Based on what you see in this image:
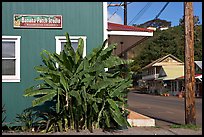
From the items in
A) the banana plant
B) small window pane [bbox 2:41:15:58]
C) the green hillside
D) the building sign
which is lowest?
the banana plant

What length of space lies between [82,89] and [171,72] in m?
52.6

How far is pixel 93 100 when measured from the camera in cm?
999

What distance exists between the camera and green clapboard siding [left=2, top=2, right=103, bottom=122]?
37.6 ft

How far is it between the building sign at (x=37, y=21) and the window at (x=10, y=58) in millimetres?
511

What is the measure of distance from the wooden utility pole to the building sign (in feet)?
14.8

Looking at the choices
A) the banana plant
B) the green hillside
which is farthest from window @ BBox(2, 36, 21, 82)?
the green hillside

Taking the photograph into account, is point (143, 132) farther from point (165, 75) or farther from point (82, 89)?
point (165, 75)

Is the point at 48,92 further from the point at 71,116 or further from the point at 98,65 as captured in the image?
the point at 98,65

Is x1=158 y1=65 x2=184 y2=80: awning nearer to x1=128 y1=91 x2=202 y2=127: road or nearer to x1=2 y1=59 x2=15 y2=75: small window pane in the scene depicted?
x1=128 y1=91 x2=202 y2=127: road

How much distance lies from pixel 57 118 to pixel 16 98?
5.87 feet

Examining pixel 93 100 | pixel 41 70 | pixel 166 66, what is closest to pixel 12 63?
pixel 41 70

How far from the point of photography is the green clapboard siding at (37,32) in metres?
11.5

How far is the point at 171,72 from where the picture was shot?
61.0 meters

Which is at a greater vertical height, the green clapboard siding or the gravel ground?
→ the green clapboard siding
